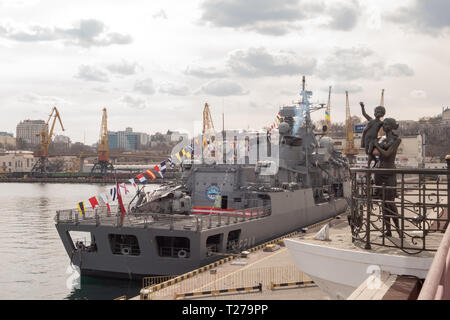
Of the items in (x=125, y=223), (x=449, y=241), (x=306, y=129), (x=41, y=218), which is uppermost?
(x=306, y=129)

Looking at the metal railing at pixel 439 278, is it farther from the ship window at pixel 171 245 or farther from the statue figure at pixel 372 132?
the ship window at pixel 171 245

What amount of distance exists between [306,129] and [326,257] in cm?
2497

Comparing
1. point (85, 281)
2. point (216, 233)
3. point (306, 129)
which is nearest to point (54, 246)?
point (85, 281)

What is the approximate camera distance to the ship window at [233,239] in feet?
69.8

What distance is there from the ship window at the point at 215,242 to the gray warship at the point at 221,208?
0.15 feet

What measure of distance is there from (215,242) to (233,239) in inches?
50.2

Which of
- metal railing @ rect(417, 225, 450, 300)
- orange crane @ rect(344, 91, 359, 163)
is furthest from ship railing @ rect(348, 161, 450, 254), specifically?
orange crane @ rect(344, 91, 359, 163)

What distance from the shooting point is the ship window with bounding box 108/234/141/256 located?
64.8ft

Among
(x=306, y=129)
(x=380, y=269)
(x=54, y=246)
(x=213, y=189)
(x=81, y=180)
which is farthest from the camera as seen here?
(x=81, y=180)

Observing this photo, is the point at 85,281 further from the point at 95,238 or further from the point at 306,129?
the point at 306,129

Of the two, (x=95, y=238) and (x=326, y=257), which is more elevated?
(x=326, y=257)

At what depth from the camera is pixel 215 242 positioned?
20797mm

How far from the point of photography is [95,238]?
19.4 metres

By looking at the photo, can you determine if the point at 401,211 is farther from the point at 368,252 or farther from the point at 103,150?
the point at 103,150
